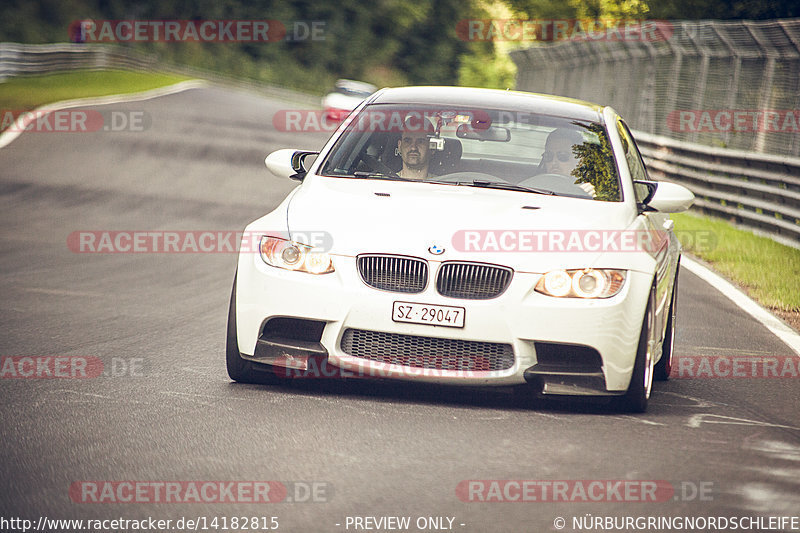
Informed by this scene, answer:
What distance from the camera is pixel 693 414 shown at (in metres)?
6.19

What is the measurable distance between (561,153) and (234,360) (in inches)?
87.3

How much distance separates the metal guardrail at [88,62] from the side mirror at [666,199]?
137 feet

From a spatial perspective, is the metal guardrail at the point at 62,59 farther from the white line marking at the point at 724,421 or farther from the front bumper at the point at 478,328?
the white line marking at the point at 724,421

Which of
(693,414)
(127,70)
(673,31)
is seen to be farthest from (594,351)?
(127,70)

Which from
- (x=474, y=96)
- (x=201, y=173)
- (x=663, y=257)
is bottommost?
(x=201, y=173)

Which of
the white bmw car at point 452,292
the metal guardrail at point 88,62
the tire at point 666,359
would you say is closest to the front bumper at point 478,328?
the white bmw car at point 452,292

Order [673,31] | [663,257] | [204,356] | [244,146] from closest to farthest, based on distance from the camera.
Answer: [663,257] → [204,356] → [673,31] → [244,146]

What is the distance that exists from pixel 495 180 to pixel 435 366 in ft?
4.69

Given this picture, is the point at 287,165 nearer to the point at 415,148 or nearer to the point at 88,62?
the point at 415,148

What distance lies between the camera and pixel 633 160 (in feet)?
25.1

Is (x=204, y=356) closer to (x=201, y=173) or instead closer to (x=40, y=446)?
(x=40, y=446)

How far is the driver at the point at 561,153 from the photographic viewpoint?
6.91 meters

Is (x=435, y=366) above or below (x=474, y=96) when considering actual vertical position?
below

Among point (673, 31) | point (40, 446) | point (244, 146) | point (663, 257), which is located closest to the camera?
point (40, 446)
